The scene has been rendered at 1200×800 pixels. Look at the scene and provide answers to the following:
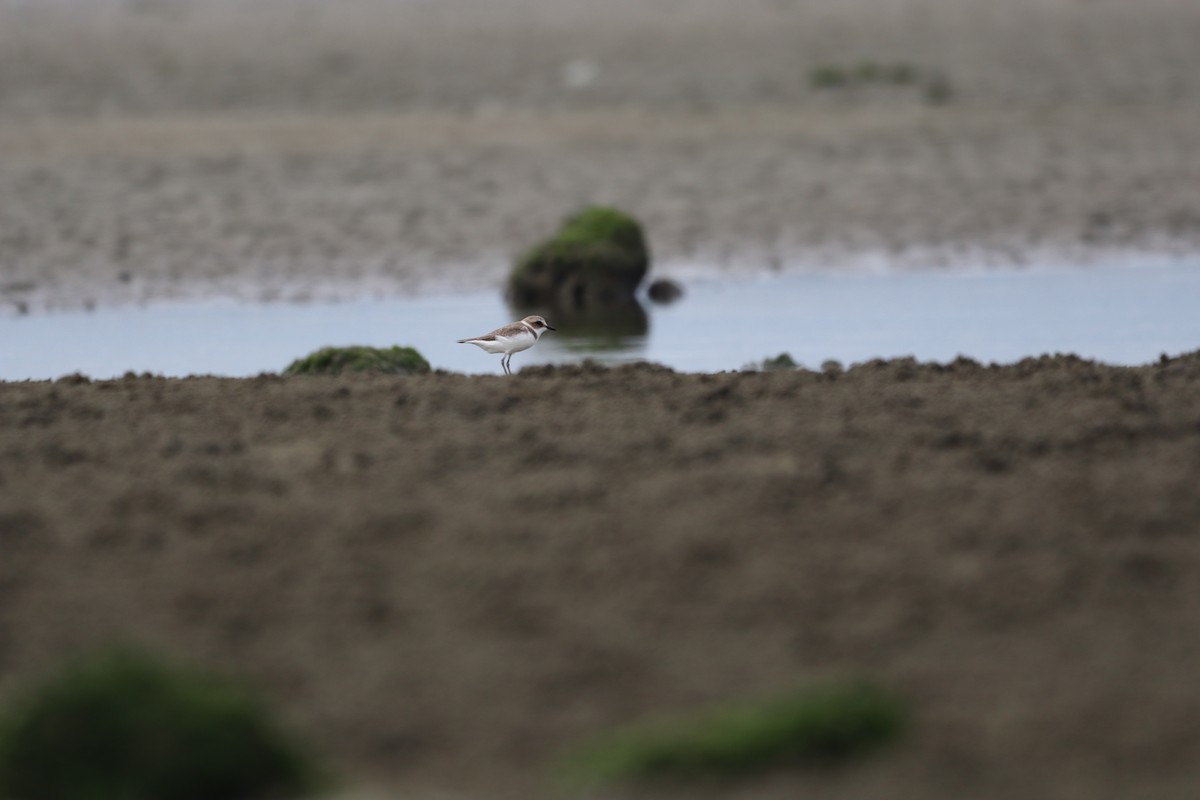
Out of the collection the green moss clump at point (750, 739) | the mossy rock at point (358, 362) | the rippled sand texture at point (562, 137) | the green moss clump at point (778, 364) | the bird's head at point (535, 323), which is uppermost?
the rippled sand texture at point (562, 137)

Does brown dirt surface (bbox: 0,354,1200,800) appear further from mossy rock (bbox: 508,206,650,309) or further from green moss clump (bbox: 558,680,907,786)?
mossy rock (bbox: 508,206,650,309)

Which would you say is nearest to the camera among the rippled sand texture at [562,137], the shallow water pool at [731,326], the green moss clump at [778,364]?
the green moss clump at [778,364]

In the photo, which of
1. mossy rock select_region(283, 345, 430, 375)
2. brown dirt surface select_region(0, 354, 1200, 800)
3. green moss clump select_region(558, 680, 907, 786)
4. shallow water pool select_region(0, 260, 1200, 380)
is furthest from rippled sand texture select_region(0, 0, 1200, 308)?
green moss clump select_region(558, 680, 907, 786)

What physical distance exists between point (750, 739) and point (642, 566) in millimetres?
1393

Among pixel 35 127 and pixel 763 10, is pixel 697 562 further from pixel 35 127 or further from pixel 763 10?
pixel 763 10

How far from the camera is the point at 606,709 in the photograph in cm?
541

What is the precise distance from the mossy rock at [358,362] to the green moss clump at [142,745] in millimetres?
5884

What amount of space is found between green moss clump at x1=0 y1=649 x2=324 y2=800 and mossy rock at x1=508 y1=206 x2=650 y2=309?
11.1 m

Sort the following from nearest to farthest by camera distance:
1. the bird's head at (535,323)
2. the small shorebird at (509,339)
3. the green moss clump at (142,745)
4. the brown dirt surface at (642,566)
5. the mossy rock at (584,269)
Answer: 1. the green moss clump at (142,745)
2. the brown dirt surface at (642,566)
3. the small shorebird at (509,339)
4. the bird's head at (535,323)
5. the mossy rock at (584,269)

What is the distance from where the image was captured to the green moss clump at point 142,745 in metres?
4.97

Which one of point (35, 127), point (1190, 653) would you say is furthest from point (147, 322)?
point (35, 127)

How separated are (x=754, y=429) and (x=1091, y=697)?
2.92 meters

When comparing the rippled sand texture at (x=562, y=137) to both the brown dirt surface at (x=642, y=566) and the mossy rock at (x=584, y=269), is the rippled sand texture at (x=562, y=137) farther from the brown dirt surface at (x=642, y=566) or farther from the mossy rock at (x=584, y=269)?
the brown dirt surface at (x=642, y=566)

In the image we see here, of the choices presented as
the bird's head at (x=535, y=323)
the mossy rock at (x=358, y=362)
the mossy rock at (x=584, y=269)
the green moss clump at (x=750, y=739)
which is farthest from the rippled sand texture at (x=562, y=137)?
the green moss clump at (x=750, y=739)
